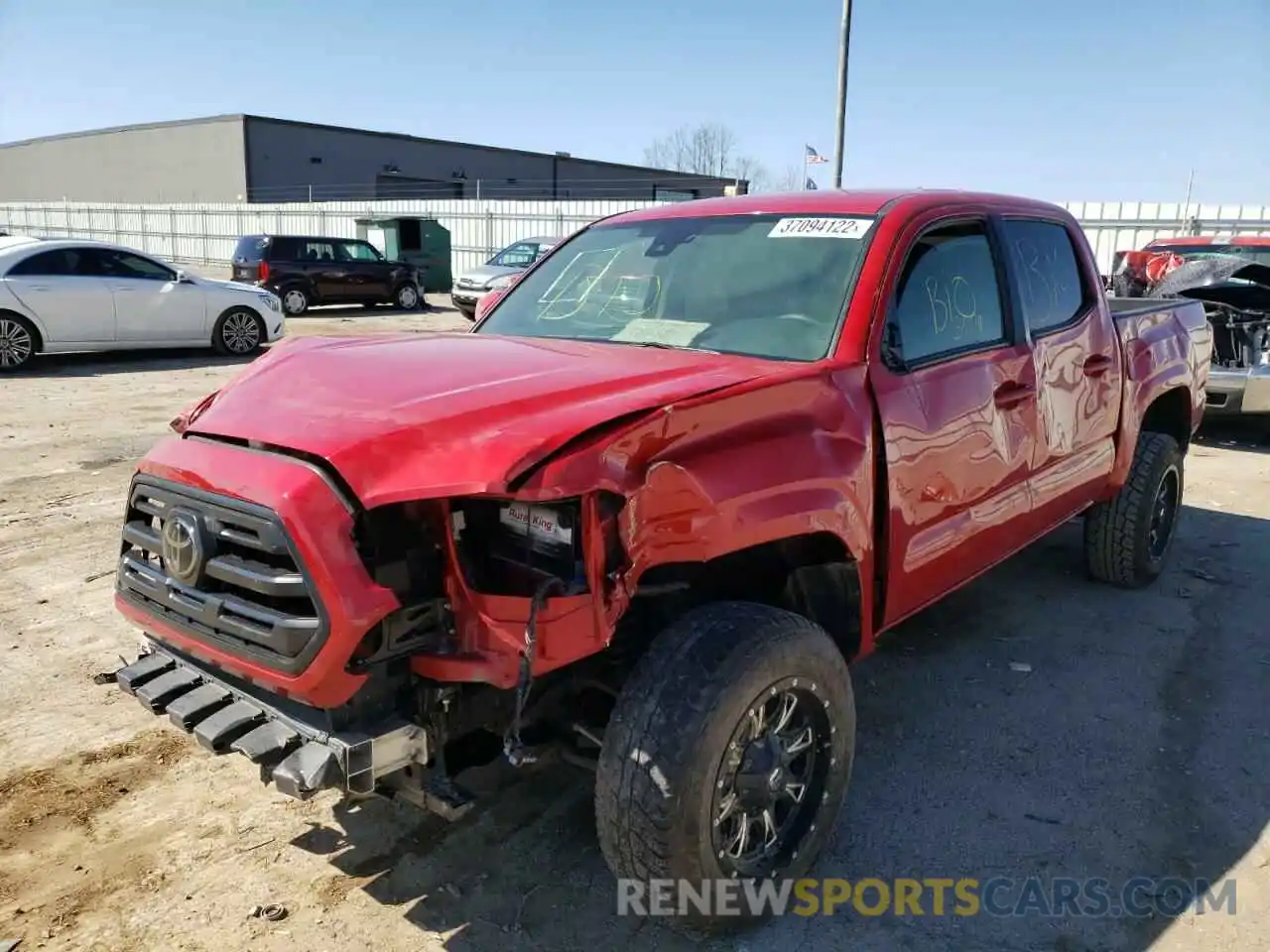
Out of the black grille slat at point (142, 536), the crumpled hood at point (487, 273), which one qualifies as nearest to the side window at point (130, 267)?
the crumpled hood at point (487, 273)

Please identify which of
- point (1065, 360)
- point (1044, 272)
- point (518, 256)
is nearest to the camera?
point (1065, 360)

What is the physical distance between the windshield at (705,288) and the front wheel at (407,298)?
57.7ft

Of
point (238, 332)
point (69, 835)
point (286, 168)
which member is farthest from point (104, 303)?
point (286, 168)

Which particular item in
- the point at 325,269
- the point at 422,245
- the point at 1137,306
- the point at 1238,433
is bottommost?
the point at 1238,433

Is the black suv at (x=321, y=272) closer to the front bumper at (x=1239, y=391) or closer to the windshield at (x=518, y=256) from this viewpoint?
the windshield at (x=518, y=256)

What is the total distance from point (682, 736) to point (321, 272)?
61.7ft

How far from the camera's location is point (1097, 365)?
438 cm

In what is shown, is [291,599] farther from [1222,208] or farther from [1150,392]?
[1222,208]

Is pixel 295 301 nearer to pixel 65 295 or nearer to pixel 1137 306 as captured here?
pixel 65 295

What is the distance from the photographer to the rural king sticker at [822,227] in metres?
3.34

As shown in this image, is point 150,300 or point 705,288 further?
point 150,300

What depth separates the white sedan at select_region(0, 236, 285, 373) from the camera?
11414 mm

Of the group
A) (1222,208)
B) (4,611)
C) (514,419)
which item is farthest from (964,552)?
(1222,208)

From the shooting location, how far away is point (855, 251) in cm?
326
